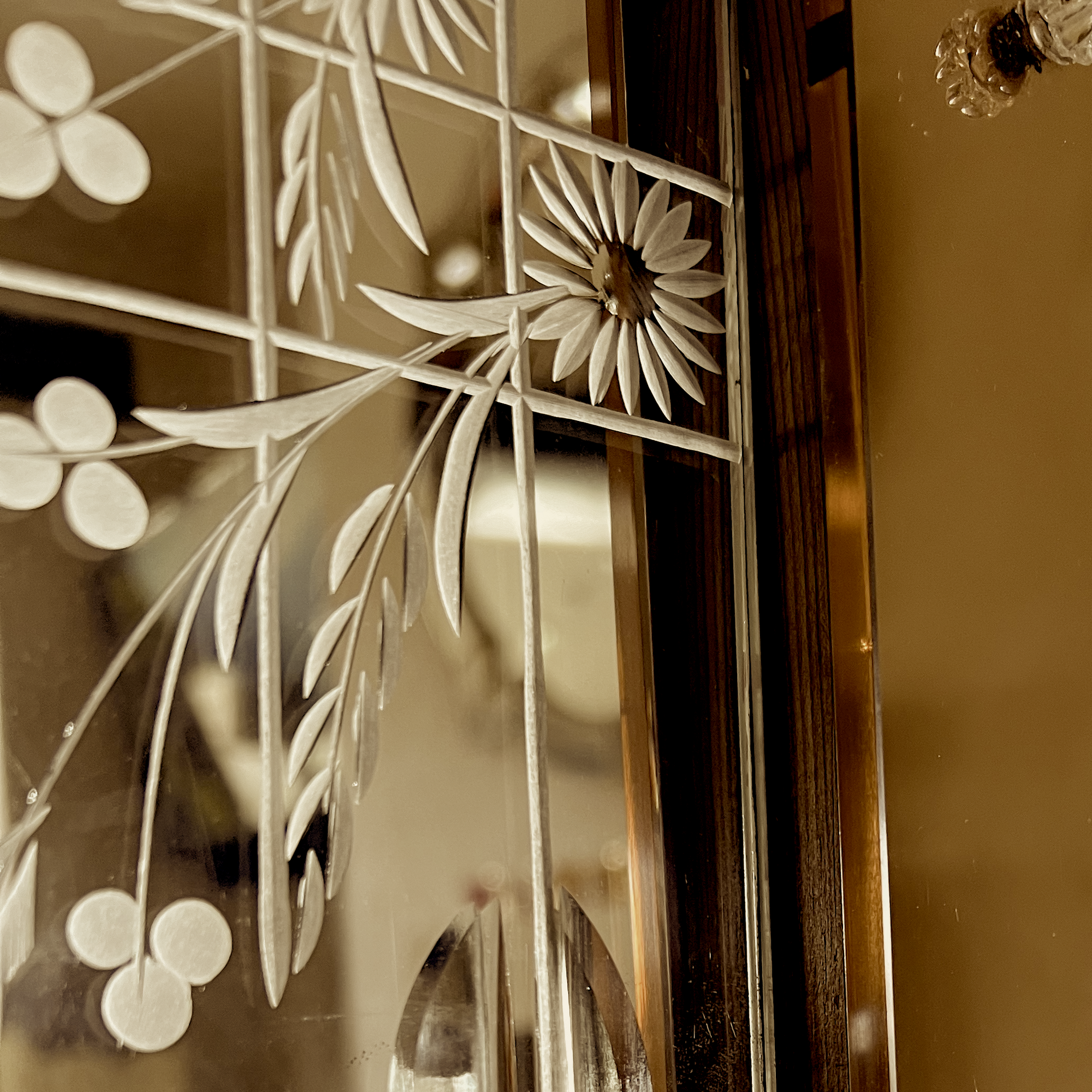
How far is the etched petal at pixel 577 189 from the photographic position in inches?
28.3

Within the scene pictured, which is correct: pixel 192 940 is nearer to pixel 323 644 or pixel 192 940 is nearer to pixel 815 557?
pixel 323 644

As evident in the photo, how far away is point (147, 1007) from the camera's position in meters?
0.54

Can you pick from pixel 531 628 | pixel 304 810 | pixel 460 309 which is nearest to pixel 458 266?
pixel 460 309

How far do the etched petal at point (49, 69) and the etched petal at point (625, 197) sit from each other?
342 millimetres

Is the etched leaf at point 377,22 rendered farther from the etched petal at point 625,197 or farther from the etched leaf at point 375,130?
the etched petal at point 625,197

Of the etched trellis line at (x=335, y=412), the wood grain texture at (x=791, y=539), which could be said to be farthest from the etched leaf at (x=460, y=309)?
the wood grain texture at (x=791, y=539)

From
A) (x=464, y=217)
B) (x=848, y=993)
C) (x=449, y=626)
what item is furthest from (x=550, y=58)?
(x=848, y=993)

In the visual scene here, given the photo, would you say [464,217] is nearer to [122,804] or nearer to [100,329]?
[100,329]

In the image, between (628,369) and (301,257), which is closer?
(301,257)

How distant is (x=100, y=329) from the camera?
55 cm

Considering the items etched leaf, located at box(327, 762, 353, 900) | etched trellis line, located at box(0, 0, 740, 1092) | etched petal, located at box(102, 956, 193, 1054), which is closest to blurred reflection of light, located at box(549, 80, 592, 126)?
etched trellis line, located at box(0, 0, 740, 1092)

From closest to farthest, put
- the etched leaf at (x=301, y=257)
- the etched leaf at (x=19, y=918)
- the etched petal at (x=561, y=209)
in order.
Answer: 1. the etched leaf at (x=19, y=918)
2. the etched leaf at (x=301, y=257)
3. the etched petal at (x=561, y=209)

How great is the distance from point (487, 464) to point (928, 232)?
0.38 metres

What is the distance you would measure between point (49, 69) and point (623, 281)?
1.22 feet
